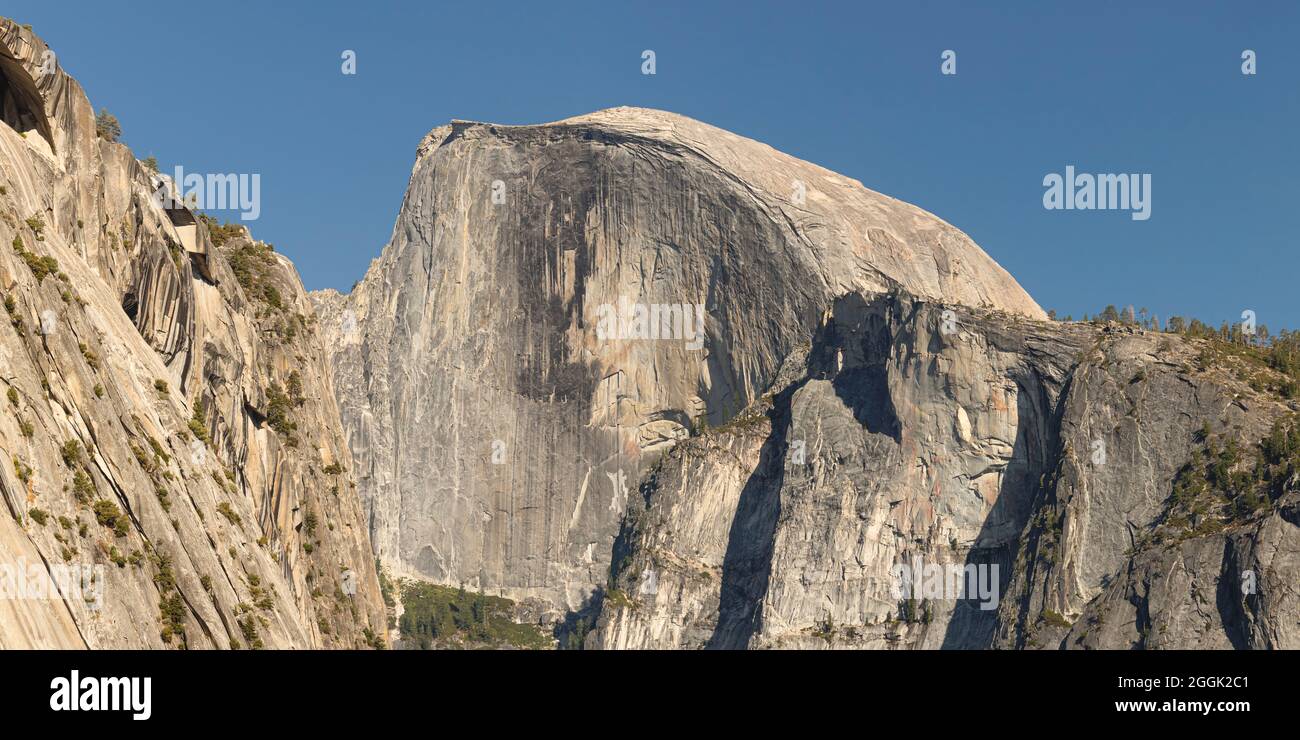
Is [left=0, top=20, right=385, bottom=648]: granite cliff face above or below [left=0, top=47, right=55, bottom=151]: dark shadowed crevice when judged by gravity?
below

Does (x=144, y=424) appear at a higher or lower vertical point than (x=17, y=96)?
lower

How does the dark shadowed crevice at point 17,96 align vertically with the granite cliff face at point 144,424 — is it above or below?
above

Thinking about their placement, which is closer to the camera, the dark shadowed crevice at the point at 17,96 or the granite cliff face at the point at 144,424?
the granite cliff face at the point at 144,424

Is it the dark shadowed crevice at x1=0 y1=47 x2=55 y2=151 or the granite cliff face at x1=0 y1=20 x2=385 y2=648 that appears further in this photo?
the dark shadowed crevice at x1=0 y1=47 x2=55 y2=151

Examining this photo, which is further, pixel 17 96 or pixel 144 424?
pixel 17 96
